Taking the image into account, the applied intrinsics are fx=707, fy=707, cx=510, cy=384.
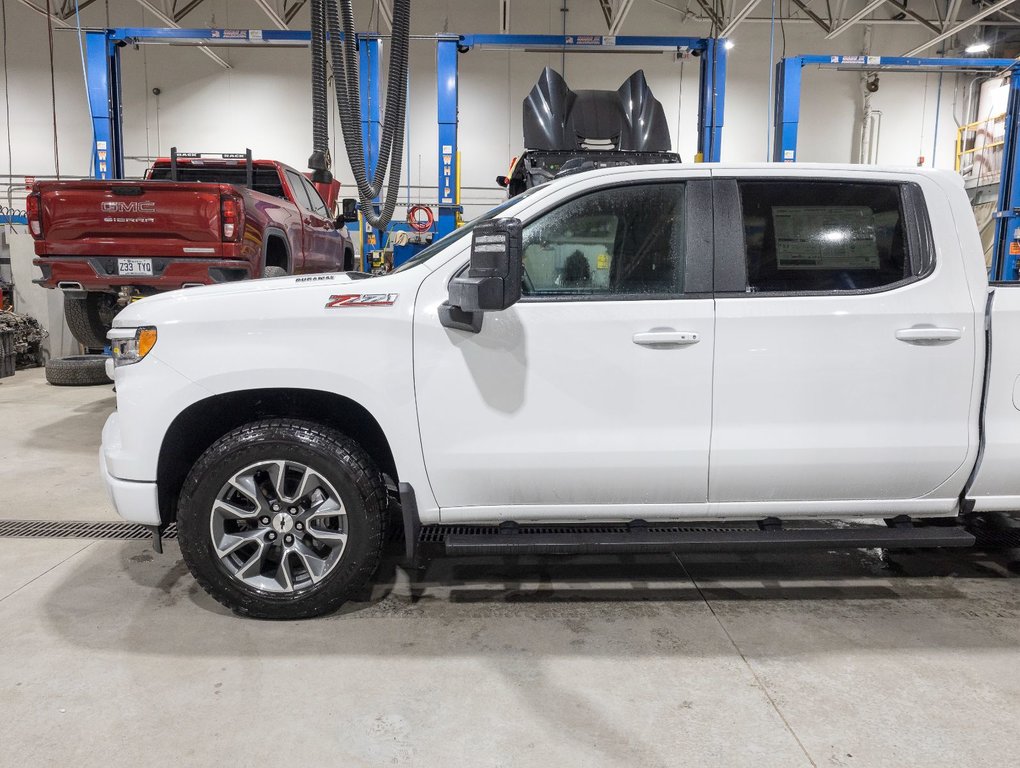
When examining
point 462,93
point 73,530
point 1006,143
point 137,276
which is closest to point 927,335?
point 73,530

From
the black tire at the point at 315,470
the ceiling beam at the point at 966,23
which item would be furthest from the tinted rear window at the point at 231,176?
the ceiling beam at the point at 966,23

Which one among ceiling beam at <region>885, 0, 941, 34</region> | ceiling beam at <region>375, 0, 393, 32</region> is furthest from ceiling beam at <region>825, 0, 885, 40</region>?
ceiling beam at <region>375, 0, 393, 32</region>

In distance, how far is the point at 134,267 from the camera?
564cm

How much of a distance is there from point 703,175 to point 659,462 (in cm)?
116

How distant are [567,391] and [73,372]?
797 centimetres

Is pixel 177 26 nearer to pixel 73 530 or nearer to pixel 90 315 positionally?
pixel 90 315

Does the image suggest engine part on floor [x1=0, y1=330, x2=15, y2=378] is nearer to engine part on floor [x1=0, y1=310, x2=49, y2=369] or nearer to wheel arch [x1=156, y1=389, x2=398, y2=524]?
engine part on floor [x1=0, y1=310, x2=49, y2=369]

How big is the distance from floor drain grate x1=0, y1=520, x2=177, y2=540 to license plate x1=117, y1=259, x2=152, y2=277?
Answer: 2.30m

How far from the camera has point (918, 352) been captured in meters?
2.71

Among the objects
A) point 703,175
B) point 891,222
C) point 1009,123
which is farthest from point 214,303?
point 1009,123

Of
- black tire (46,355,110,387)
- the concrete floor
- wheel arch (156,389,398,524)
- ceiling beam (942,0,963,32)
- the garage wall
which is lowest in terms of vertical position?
the concrete floor

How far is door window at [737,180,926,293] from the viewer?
2.78 meters

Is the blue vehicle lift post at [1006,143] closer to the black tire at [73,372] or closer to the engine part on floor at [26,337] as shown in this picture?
the black tire at [73,372]

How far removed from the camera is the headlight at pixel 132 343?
2.71 meters
